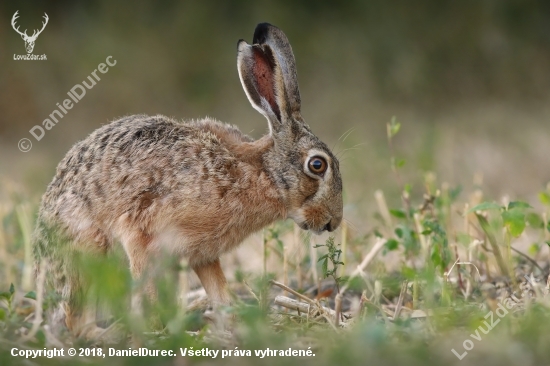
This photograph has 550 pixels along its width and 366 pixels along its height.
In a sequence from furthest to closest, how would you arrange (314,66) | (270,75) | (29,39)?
(29,39) < (314,66) < (270,75)

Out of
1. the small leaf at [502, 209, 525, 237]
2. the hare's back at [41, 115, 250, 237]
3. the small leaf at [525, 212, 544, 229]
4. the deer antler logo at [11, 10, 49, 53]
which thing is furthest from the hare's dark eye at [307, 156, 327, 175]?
the deer antler logo at [11, 10, 49, 53]

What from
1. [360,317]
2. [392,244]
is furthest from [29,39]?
[360,317]

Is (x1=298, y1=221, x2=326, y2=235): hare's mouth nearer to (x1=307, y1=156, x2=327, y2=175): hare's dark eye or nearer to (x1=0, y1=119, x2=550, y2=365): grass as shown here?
(x1=0, y1=119, x2=550, y2=365): grass

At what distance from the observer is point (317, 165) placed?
17.8ft

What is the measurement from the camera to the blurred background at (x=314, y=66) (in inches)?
534

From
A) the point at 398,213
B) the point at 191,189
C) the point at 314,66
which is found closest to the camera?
the point at 191,189

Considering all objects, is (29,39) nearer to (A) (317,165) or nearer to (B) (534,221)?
(A) (317,165)

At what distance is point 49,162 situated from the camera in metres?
13.1

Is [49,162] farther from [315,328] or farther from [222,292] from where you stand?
[315,328]

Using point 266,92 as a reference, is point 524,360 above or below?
below

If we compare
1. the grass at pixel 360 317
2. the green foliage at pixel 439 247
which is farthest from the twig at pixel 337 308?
the green foliage at pixel 439 247

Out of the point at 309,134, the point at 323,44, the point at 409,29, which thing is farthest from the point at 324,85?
the point at 309,134

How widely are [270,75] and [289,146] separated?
54cm

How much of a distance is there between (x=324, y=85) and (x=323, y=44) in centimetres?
78
